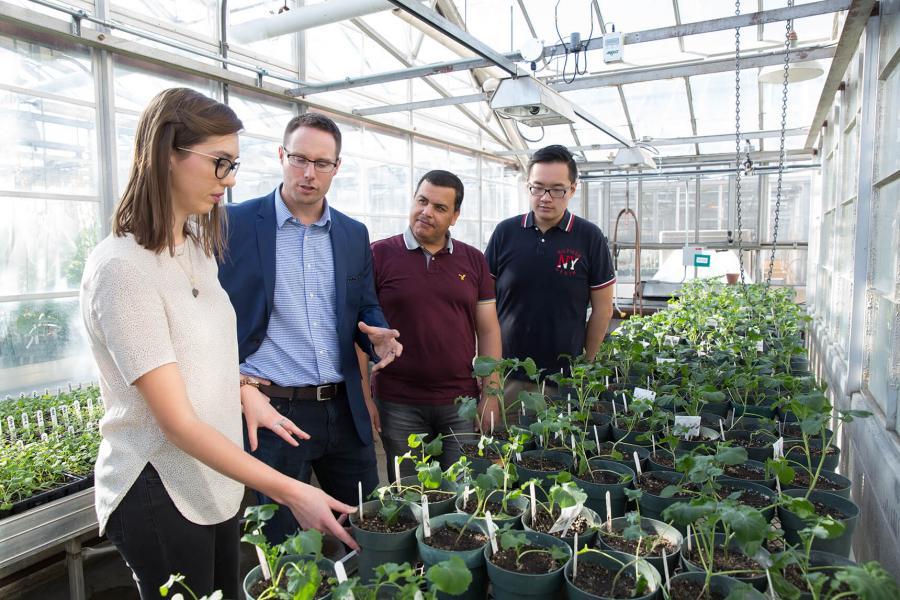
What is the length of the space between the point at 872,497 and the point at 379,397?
5.29 feet

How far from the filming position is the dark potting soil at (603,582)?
3.44 ft

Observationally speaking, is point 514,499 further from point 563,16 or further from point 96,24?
point 563,16

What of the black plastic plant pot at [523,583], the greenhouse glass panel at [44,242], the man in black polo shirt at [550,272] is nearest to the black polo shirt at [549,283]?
the man in black polo shirt at [550,272]

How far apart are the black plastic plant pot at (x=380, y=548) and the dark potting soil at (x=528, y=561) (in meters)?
0.18

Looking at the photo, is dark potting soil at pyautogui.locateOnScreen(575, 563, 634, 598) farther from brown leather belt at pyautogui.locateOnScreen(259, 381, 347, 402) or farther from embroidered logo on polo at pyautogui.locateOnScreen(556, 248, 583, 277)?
embroidered logo on polo at pyautogui.locateOnScreen(556, 248, 583, 277)

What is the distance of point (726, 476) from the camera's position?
5.07 feet

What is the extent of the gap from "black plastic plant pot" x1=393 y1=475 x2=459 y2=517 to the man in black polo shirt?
1268 mm

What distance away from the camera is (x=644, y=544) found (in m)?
1.20

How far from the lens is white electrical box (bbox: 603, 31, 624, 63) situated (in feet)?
10.9

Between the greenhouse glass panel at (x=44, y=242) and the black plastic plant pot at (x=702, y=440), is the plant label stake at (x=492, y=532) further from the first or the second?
the greenhouse glass panel at (x=44, y=242)

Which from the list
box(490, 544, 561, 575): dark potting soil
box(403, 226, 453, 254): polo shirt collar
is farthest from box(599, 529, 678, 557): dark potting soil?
box(403, 226, 453, 254): polo shirt collar

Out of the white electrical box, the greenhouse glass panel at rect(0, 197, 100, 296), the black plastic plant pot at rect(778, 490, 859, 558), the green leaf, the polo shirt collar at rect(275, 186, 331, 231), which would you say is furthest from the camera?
the greenhouse glass panel at rect(0, 197, 100, 296)

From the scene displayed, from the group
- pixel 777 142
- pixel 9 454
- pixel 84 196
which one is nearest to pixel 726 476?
pixel 9 454

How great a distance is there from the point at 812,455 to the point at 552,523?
2.86 ft
